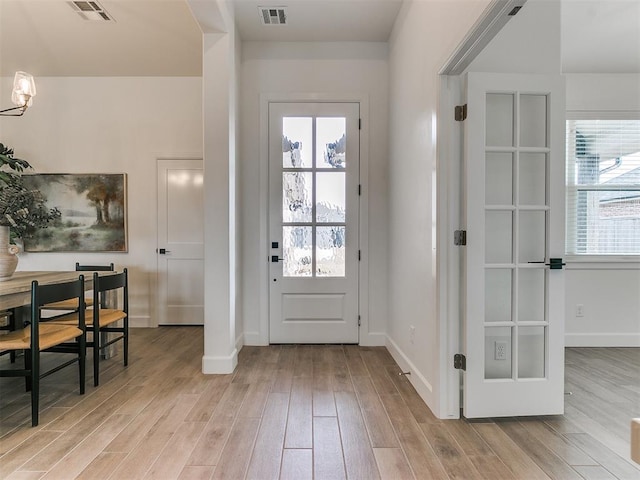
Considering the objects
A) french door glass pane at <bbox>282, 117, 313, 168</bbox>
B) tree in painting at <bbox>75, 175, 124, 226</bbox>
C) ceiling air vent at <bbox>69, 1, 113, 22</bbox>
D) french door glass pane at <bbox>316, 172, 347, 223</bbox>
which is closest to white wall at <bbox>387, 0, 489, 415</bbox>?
french door glass pane at <bbox>316, 172, 347, 223</bbox>

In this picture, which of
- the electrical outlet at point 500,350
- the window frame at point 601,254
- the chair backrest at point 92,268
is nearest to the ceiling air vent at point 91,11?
the chair backrest at point 92,268

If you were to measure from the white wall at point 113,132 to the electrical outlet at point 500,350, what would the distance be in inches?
147

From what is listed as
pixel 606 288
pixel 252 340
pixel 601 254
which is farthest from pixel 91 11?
pixel 606 288

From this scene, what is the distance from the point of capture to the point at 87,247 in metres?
4.14

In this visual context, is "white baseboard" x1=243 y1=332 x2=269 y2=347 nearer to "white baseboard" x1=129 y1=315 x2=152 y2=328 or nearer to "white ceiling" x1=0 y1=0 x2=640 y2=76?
"white baseboard" x1=129 y1=315 x2=152 y2=328

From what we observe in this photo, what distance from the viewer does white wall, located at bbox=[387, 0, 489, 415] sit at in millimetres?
2064

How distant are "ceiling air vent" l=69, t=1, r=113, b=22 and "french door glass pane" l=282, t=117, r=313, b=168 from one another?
6.10 feet

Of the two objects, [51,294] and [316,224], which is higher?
[316,224]

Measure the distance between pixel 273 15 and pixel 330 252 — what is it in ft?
7.37

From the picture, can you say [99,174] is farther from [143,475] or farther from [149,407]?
[143,475]

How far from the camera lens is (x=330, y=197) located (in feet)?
11.3

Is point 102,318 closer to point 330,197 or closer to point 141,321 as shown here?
point 141,321

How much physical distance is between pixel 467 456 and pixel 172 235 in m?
3.78

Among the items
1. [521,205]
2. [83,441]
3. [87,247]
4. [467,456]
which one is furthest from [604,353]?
[87,247]
